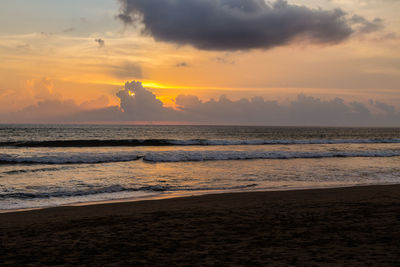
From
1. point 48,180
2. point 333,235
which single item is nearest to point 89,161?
point 48,180

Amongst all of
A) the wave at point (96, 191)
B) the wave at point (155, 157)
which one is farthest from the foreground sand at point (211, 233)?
the wave at point (155, 157)

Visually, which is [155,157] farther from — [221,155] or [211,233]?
[211,233]

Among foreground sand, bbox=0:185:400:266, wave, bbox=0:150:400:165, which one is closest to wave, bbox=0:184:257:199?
foreground sand, bbox=0:185:400:266

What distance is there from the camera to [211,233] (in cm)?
726

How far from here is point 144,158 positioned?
29.3 m

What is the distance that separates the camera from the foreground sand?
5.71 metres

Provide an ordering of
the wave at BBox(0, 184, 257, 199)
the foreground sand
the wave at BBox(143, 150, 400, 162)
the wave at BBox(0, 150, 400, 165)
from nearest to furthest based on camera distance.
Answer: the foreground sand < the wave at BBox(0, 184, 257, 199) < the wave at BBox(0, 150, 400, 165) < the wave at BBox(143, 150, 400, 162)

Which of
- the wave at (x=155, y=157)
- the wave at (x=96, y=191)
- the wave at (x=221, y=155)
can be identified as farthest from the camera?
the wave at (x=221, y=155)

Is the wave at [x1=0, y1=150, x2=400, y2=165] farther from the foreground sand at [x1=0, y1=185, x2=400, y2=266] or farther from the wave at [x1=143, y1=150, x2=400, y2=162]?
the foreground sand at [x1=0, y1=185, x2=400, y2=266]

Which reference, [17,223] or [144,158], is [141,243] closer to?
[17,223]

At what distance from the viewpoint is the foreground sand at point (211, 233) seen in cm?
571

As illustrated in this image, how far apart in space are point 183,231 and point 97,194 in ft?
25.3

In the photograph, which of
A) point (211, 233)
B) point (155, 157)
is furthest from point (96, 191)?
point (155, 157)

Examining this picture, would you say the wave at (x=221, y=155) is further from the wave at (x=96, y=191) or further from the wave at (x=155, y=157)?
the wave at (x=96, y=191)
